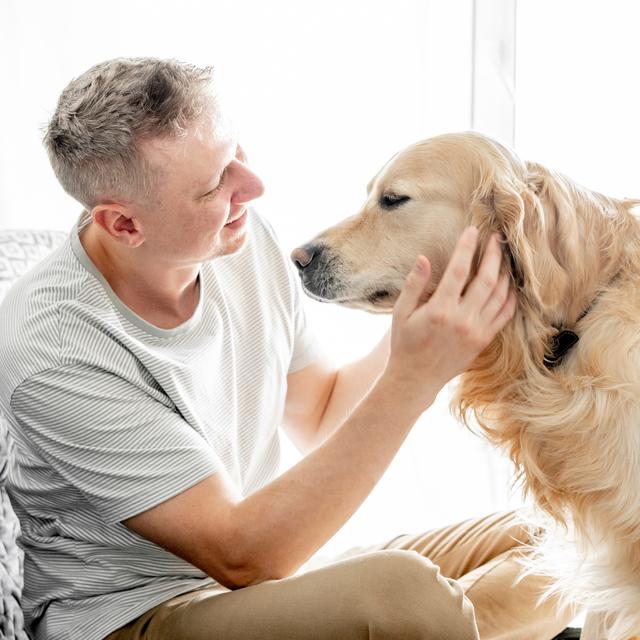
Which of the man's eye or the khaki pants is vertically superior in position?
the man's eye

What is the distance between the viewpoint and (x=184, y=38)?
2.54m

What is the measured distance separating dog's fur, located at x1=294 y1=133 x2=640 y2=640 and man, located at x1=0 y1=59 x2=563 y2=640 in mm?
77

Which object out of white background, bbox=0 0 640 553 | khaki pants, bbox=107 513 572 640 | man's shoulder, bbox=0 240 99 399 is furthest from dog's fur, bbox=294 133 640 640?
white background, bbox=0 0 640 553

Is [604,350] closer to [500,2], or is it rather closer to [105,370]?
[105,370]

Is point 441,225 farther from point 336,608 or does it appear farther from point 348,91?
point 348,91

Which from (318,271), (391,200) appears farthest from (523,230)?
(318,271)

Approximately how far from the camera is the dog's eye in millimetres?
1443

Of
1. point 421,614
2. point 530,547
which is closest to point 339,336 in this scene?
point 530,547

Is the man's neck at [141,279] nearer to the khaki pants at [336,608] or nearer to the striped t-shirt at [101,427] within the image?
the striped t-shirt at [101,427]

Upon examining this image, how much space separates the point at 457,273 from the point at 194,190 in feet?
1.49

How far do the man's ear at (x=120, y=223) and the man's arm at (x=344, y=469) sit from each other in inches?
16.2

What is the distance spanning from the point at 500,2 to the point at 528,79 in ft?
0.81

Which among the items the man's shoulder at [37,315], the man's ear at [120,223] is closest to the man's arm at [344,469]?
the man's shoulder at [37,315]

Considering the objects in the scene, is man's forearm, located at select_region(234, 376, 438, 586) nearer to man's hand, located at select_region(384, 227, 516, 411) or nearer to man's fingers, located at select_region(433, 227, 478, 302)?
man's hand, located at select_region(384, 227, 516, 411)
